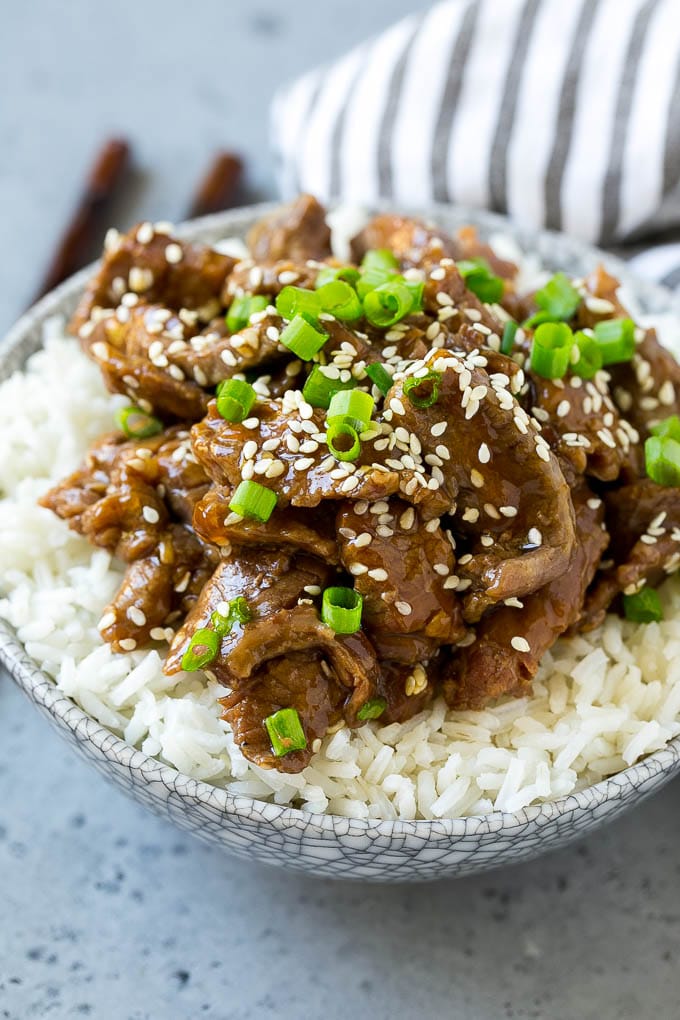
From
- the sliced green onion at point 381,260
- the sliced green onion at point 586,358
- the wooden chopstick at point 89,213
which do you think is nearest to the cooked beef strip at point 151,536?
the sliced green onion at point 381,260

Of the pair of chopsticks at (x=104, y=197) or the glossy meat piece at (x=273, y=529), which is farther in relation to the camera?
the pair of chopsticks at (x=104, y=197)

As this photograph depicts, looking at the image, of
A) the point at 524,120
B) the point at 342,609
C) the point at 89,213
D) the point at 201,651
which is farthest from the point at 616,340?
the point at 89,213

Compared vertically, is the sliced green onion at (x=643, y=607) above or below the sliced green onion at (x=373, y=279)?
below

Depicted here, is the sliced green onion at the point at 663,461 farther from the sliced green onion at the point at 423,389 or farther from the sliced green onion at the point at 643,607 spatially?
the sliced green onion at the point at 423,389

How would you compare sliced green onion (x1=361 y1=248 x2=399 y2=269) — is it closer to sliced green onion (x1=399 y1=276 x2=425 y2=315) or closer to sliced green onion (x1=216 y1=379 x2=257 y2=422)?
sliced green onion (x1=399 y1=276 x2=425 y2=315)

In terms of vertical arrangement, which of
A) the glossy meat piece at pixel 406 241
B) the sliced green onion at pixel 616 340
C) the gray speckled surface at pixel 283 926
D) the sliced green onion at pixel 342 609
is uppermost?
the glossy meat piece at pixel 406 241

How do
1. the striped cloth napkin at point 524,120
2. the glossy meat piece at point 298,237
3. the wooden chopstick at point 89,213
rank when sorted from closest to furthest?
the glossy meat piece at point 298,237, the striped cloth napkin at point 524,120, the wooden chopstick at point 89,213


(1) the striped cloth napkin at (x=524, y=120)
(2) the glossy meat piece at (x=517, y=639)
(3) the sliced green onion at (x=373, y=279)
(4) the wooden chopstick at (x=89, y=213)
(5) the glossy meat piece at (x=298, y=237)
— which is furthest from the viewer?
(4) the wooden chopstick at (x=89, y=213)

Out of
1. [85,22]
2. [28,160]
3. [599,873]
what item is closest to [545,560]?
[599,873]
